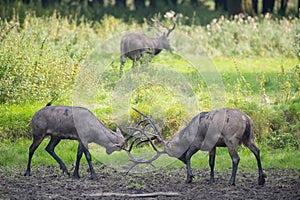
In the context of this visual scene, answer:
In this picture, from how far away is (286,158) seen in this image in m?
11.8

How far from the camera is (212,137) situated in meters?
10.0

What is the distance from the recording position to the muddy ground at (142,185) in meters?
9.27

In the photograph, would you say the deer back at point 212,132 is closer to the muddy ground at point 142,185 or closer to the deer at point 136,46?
the muddy ground at point 142,185

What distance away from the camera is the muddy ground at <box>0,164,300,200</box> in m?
9.27

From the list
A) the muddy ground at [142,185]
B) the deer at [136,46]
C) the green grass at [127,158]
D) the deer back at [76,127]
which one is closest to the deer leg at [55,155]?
the muddy ground at [142,185]

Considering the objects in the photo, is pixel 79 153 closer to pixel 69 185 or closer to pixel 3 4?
pixel 69 185

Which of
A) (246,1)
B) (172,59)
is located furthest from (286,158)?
(246,1)

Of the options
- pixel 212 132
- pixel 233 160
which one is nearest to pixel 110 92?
pixel 212 132

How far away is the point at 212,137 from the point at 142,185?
1.10 metres

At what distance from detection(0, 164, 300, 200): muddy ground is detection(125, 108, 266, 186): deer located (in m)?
0.26

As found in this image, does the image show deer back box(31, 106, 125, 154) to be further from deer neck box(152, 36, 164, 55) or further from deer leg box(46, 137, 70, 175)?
deer neck box(152, 36, 164, 55)

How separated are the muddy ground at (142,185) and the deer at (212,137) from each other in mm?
264

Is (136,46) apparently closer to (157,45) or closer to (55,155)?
(157,45)

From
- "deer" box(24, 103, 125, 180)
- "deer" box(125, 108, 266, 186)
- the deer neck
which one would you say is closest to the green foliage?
the deer neck
